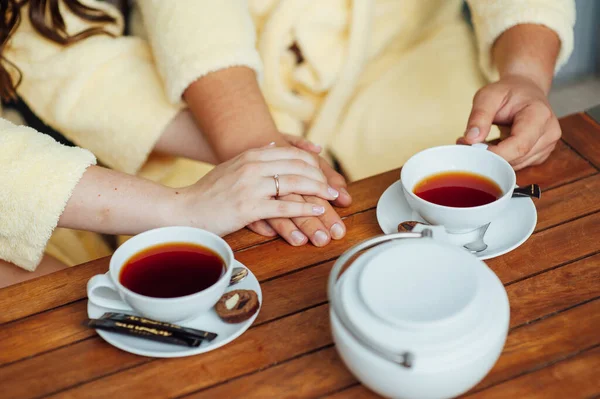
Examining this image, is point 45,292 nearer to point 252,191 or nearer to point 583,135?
point 252,191

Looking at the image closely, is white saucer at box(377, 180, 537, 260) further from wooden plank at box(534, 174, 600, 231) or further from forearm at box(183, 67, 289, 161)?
forearm at box(183, 67, 289, 161)

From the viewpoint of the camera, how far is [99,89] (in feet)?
4.10

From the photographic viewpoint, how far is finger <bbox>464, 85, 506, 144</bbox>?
979 millimetres

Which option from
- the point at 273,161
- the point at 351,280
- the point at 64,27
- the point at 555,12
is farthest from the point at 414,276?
the point at 64,27

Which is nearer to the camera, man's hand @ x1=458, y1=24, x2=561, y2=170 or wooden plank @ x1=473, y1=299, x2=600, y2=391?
wooden plank @ x1=473, y1=299, x2=600, y2=391

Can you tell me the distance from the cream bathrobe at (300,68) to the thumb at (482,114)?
225 millimetres

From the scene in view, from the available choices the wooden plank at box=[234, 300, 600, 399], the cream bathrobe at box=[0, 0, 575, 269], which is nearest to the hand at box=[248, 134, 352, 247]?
the wooden plank at box=[234, 300, 600, 399]

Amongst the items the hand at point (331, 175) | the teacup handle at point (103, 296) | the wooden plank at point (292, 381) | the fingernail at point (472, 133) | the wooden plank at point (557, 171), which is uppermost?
the teacup handle at point (103, 296)

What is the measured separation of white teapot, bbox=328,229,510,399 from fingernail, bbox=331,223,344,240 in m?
0.22

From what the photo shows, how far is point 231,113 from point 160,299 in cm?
46

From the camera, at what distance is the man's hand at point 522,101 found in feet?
3.20

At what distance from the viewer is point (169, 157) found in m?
1.34

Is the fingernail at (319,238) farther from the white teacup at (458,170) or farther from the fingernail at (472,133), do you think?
the fingernail at (472,133)

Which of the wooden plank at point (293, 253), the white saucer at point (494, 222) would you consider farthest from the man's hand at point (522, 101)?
the wooden plank at point (293, 253)
